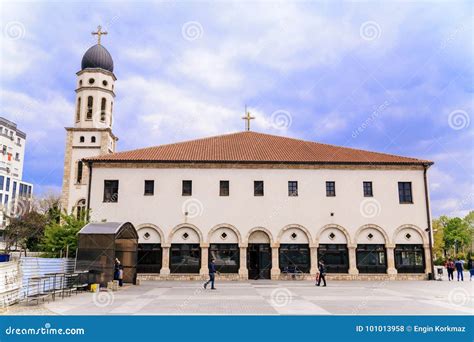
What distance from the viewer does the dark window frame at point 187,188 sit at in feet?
94.9

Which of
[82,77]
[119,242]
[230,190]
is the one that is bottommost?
[119,242]

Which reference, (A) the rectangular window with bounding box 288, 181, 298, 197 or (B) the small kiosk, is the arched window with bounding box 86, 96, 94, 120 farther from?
(A) the rectangular window with bounding box 288, 181, 298, 197

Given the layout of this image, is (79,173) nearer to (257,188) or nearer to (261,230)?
(257,188)

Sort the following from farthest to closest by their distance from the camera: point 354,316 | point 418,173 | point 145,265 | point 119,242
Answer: point 418,173 < point 145,265 < point 119,242 < point 354,316

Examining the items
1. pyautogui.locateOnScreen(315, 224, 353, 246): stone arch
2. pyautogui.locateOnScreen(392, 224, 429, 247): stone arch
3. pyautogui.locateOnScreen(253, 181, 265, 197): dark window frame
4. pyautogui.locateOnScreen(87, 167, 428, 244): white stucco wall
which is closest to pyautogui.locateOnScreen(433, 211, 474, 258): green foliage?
pyautogui.locateOnScreen(392, 224, 429, 247): stone arch

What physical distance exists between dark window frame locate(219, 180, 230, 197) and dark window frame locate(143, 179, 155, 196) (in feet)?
15.5

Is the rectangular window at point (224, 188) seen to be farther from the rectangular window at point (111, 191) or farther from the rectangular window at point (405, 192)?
the rectangular window at point (405, 192)

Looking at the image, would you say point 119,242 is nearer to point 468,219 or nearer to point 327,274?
point 327,274

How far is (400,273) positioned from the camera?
28688 mm

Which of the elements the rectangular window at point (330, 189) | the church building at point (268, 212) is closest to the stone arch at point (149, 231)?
the church building at point (268, 212)

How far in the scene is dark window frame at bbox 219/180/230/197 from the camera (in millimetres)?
29000

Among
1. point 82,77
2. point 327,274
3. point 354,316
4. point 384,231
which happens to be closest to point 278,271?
point 327,274

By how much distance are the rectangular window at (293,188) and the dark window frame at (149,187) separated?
9585mm
